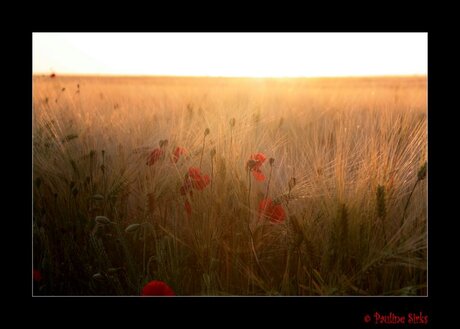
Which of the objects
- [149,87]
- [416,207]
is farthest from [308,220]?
[149,87]

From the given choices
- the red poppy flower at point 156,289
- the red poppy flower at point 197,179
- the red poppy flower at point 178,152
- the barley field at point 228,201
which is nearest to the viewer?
the red poppy flower at point 156,289

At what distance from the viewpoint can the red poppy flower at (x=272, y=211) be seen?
174cm

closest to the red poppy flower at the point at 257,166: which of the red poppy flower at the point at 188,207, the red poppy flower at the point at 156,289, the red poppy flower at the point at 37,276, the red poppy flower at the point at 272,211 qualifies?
the red poppy flower at the point at 272,211

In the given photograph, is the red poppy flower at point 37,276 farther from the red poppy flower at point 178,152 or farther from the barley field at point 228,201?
the red poppy flower at point 178,152

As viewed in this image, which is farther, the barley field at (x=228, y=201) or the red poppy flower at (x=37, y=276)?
the red poppy flower at (x=37, y=276)

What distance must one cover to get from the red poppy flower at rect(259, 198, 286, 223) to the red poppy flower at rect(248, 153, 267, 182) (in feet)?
0.37

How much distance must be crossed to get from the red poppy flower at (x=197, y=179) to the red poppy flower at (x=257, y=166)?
167 mm

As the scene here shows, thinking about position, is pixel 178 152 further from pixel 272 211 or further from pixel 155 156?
pixel 272 211

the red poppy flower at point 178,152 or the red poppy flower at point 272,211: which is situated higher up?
the red poppy flower at point 178,152

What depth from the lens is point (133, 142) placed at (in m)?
2.03

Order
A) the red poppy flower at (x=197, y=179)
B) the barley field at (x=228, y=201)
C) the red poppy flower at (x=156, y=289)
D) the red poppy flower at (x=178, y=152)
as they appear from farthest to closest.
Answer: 1. the red poppy flower at (x=178, y=152)
2. the red poppy flower at (x=197, y=179)
3. the barley field at (x=228, y=201)
4. the red poppy flower at (x=156, y=289)

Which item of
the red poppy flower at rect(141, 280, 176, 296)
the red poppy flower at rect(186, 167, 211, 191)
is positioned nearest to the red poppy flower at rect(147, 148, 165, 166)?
the red poppy flower at rect(186, 167, 211, 191)

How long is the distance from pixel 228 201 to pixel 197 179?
0.46 ft
